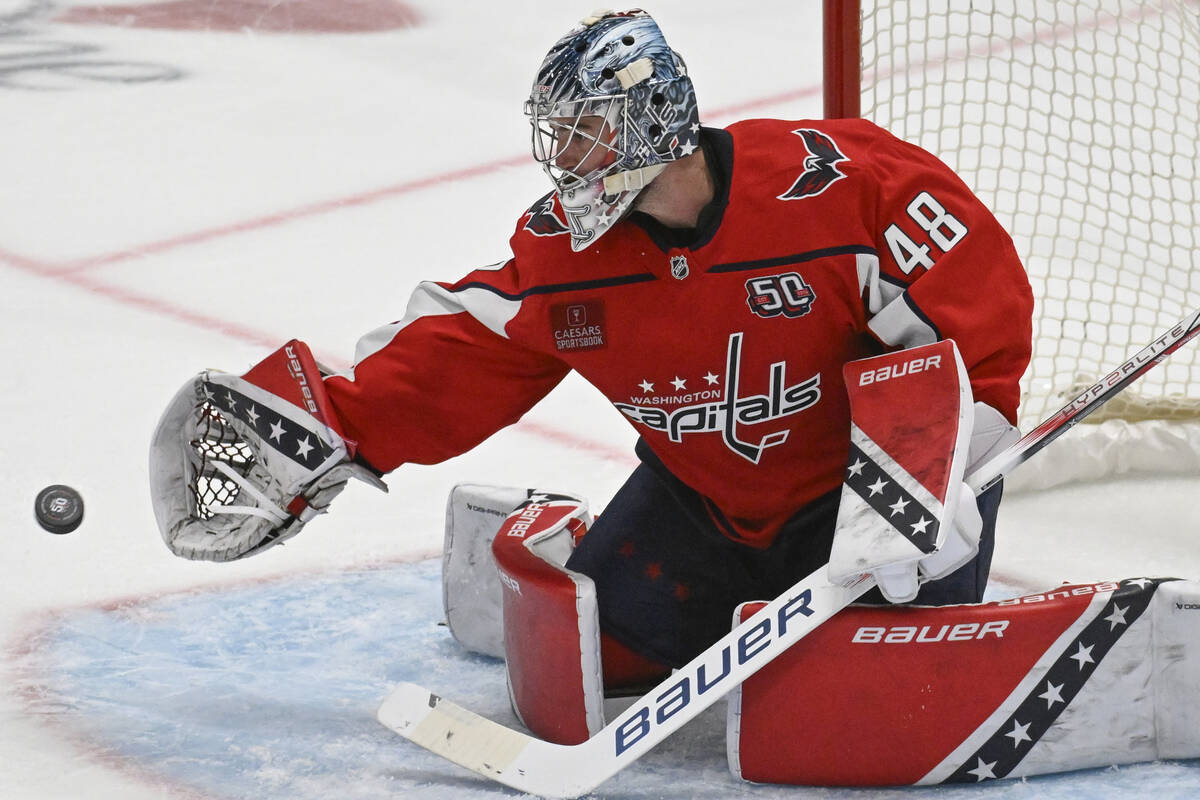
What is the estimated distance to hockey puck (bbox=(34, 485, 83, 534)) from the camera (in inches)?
98.8

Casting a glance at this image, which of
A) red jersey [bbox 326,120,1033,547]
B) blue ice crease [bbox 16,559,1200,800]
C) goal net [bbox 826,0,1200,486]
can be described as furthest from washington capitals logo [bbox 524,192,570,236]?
goal net [bbox 826,0,1200,486]

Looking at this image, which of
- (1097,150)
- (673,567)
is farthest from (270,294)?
(673,567)

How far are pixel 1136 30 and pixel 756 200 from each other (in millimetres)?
1758

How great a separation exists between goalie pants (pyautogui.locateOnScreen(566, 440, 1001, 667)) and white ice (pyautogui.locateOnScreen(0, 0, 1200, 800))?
16 cm

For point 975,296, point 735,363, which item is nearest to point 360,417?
point 735,363

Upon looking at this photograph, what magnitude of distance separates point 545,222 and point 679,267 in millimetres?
221

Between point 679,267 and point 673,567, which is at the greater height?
point 679,267

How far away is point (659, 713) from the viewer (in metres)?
2.20

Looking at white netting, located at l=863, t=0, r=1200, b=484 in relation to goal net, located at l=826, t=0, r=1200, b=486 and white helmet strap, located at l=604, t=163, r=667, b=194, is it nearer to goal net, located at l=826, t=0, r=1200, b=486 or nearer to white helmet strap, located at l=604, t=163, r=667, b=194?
goal net, located at l=826, t=0, r=1200, b=486

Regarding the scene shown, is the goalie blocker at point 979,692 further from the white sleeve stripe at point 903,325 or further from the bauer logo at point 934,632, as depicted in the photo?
the white sleeve stripe at point 903,325

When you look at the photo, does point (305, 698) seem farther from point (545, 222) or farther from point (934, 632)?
point (934, 632)

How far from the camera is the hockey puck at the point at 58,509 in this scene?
2510 millimetres

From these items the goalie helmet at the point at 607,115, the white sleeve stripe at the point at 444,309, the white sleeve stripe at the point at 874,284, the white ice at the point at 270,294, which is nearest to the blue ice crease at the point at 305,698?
the white ice at the point at 270,294

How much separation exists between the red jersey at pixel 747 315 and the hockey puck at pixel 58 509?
400 millimetres
